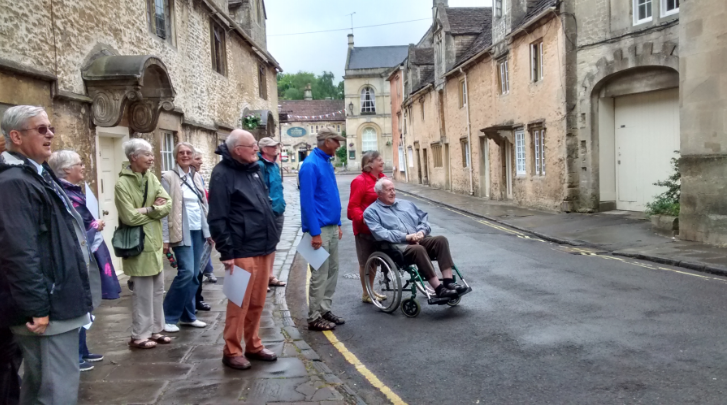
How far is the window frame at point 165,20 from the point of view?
11.8 m

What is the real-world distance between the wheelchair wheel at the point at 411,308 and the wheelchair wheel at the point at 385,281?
93mm

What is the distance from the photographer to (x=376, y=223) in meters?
7.05

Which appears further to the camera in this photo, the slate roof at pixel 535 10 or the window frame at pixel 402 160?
the window frame at pixel 402 160

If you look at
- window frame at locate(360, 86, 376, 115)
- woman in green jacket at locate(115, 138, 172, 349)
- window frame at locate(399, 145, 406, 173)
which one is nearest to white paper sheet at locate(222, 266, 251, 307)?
woman in green jacket at locate(115, 138, 172, 349)

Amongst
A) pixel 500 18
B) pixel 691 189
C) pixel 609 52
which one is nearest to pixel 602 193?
pixel 609 52

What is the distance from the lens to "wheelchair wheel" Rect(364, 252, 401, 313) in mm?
6828

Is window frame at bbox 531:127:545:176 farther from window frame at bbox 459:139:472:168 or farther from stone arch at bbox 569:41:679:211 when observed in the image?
window frame at bbox 459:139:472:168

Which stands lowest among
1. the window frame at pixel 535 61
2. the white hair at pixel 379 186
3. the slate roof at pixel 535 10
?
the white hair at pixel 379 186

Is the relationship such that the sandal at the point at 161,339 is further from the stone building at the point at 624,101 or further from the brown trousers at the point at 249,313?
the stone building at the point at 624,101

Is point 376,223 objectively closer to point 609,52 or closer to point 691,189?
point 691,189

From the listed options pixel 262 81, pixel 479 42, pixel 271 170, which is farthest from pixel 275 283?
pixel 479 42

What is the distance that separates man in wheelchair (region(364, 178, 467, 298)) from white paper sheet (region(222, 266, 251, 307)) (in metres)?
2.28

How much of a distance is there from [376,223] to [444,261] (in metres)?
0.90

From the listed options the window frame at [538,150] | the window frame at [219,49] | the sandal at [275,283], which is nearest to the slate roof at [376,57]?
the window frame at [538,150]
